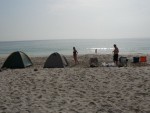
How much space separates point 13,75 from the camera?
1322 centimetres

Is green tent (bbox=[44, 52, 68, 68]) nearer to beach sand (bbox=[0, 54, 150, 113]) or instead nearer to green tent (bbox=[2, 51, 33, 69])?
green tent (bbox=[2, 51, 33, 69])

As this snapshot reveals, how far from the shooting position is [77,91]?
10.1 meters

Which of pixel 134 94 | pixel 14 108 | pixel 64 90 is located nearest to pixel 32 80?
pixel 64 90

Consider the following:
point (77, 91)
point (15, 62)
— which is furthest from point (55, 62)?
point (77, 91)

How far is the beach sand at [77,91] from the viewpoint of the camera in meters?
8.36

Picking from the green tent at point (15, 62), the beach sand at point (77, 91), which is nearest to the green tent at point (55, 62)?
the green tent at point (15, 62)

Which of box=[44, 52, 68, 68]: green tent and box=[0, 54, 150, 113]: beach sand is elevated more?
box=[44, 52, 68, 68]: green tent

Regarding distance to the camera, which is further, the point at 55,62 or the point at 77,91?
the point at 55,62

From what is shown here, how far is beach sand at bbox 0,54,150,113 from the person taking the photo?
27.4ft

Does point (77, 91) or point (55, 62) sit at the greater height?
point (55, 62)

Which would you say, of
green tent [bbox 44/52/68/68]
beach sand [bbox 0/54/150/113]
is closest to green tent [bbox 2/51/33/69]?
green tent [bbox 44/52/68/68]

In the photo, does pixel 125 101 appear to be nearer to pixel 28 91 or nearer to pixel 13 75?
pixel 28 91

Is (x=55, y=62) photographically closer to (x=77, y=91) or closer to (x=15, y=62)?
(x=15, y=62)

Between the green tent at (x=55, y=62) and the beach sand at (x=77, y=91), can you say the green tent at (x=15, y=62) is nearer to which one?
the green tent at (x=55, y=62)
